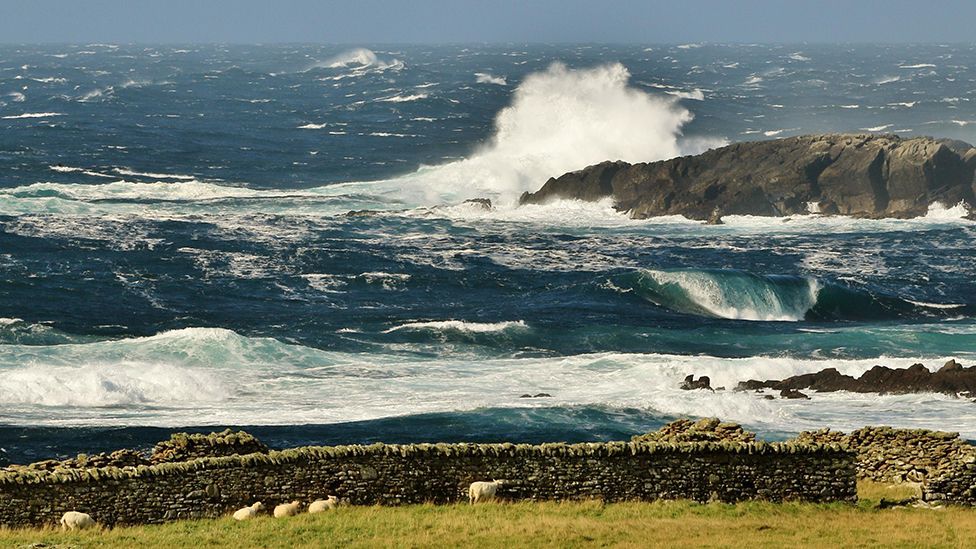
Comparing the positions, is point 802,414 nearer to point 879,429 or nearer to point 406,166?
point 879,429

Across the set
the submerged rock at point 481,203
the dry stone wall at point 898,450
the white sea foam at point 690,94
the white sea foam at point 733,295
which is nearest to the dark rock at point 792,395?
the dry stone wall at point 898,450

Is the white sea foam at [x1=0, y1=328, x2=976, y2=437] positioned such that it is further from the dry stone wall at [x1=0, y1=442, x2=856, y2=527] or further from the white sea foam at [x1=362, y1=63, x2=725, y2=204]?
the white sea foam at [x1=362, y1=63, x2=725, y2=204]

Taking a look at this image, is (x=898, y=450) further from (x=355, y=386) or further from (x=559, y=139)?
(x=559, y=139)

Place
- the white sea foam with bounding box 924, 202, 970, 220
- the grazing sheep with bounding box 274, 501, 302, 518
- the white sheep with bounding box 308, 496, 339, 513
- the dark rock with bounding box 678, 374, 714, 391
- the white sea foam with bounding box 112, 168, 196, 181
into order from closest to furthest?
the grazing sheep with bounding box 274, 501, 302, 518, the white sheep with bounding box 308, 496, 339, 513, the dark rock with bounding box 678, 374, 714, 391, the white sea foam with bounding box 924, 202, 970, 220, the white sea foam with bounding box 112, 168, 196, 181

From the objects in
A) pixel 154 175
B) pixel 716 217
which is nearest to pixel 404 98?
pixel 154 175

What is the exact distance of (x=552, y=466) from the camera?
80.8ft

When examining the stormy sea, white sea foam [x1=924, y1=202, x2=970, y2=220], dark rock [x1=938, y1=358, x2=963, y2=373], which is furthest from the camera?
white sea foam [x1=924, y1=202, x2=970, y2=220]

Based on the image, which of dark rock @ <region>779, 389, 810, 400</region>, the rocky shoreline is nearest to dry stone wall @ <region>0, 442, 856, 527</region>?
dark rock @ <region>779, 389, 810, 400</region>

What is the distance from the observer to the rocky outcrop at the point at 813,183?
82.6m

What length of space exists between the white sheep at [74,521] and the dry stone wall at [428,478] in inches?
8.7

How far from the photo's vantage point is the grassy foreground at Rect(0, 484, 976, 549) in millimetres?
22047

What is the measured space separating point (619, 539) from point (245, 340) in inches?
1102

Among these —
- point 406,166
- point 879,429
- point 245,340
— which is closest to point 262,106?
point 406,166

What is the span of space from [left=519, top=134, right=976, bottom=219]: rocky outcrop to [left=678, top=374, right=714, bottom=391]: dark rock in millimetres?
37946
